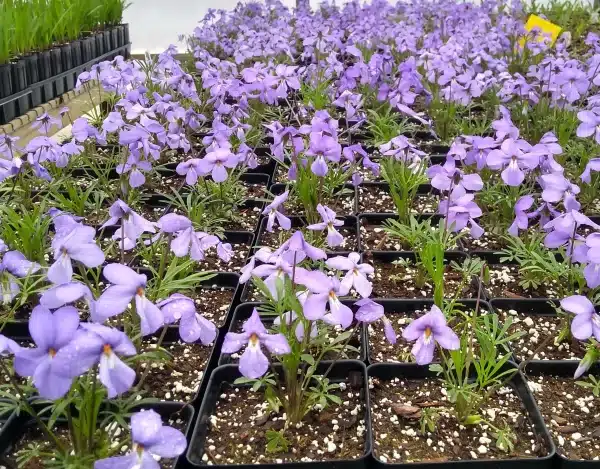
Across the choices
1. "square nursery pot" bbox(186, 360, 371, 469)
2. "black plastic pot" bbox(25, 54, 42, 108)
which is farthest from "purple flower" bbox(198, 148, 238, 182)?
"black plastic pot" bbox(25, 54, 42, 108)

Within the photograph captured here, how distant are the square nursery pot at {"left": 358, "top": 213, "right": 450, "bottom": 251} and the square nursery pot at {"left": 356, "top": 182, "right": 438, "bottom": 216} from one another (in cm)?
4

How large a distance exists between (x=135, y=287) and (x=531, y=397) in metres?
0.94

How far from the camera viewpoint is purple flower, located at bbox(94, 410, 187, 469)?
101 centimetres

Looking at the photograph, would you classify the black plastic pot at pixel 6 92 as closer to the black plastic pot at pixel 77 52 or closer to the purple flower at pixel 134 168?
the black plastic pot at pixel 77 52

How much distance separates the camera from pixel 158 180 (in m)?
2.81

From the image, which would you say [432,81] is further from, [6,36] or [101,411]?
[101,411]

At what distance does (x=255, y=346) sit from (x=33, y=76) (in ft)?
9.69

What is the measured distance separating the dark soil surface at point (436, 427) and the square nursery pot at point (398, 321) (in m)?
0.09

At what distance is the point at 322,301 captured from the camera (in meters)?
1.29

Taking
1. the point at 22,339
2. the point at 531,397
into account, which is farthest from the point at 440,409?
the point at 22,339

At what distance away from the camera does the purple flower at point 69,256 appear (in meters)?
1.17

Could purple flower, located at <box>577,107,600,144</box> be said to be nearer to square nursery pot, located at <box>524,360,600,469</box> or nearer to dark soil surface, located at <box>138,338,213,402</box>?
square nursery pot, located at <box>524,360,600,469</box>

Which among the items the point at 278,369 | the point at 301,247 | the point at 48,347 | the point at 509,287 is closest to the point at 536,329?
the point at 509,287

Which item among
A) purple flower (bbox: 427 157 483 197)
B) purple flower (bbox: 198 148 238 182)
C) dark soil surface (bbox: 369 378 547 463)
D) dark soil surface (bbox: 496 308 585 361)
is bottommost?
dark soil surface (bbox: 369 378 547 463)
